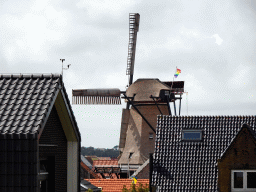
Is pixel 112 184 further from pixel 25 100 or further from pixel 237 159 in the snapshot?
pixel 25 100

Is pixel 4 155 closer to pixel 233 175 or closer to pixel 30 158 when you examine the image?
pixel 30 158

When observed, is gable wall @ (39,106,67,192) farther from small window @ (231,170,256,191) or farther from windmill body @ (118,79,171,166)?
windmill body @ (118,79,171,166)

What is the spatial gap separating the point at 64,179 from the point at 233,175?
569 inches

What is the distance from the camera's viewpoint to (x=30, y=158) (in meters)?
7.53

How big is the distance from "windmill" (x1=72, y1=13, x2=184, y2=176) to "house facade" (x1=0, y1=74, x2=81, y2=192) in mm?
32093

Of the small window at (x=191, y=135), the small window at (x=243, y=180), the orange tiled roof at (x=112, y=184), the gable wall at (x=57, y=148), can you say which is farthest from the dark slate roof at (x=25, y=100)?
the orange tiled roof at (x=112, y=184)

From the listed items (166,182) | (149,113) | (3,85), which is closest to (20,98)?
(3,85)

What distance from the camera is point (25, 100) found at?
326 inches

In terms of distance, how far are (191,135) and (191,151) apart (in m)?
0.83

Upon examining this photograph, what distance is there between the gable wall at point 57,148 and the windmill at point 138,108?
32130 mm

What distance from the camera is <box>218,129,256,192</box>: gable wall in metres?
22.9

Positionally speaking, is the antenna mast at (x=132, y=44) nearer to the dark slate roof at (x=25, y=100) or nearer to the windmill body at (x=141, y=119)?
the windmill body at (x=141, y=119)

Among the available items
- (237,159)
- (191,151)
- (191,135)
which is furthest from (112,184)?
(237,159)

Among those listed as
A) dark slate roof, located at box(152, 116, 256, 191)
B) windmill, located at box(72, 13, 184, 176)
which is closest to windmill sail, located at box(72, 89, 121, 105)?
windmill, located at box(72, 13, 184, 176)
